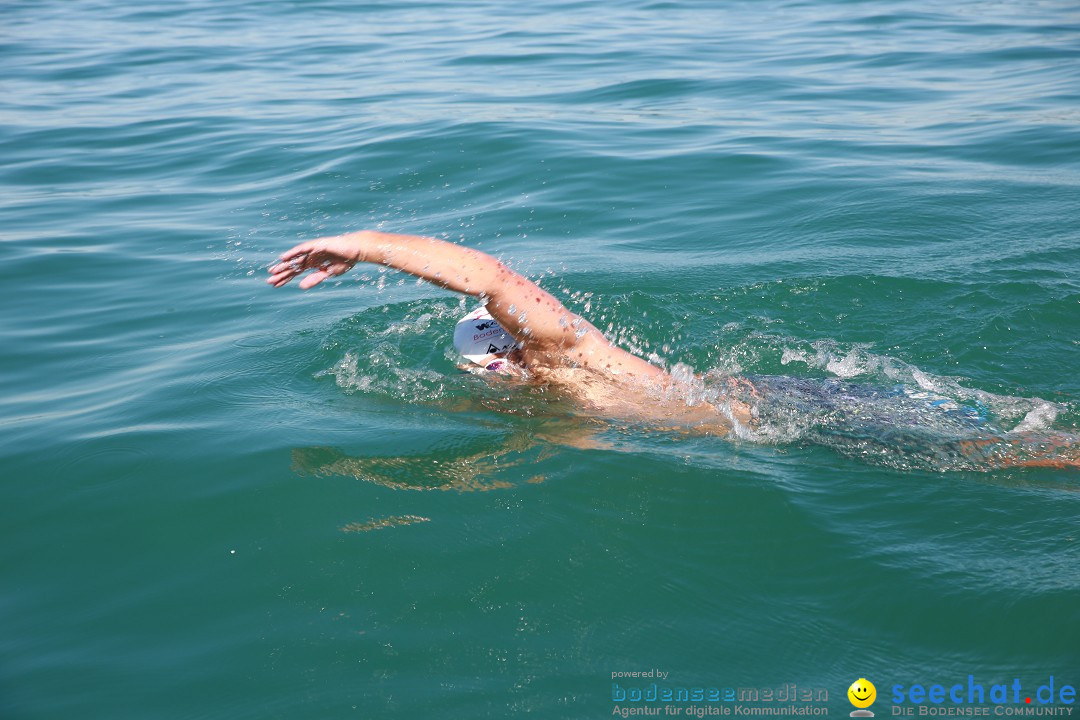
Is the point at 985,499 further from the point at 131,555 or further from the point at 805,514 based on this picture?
the point at 131,555

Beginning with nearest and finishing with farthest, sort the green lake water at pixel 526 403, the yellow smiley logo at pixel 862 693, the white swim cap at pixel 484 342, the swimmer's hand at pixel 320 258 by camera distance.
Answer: the yellow smiley logo at pixel 862 693
the green lake water at pixel 526 403
the swimmer's hand at pixel 320 258
the white swim cap at pixel 484 342

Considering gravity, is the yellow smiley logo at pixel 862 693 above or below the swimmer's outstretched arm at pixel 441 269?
below

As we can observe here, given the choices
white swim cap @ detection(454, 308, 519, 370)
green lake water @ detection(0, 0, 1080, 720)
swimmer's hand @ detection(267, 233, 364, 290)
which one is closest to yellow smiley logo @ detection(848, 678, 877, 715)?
Result: green lake water @ detection(0, 0, 1080, 720)

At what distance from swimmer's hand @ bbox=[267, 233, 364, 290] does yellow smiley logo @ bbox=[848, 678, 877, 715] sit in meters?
2.66

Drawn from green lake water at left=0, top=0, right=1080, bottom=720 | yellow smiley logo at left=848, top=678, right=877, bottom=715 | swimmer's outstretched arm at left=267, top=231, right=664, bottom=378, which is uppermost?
swimmer's outstretched arm at left=267, top=231, right=664, bottom=378

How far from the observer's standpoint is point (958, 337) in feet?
20.1

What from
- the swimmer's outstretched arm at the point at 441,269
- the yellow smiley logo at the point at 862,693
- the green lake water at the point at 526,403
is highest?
the swimmer's outstretched arm at the point at 441,269

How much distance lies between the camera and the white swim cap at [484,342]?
16.8ft

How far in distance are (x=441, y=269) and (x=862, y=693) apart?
2.45 meters

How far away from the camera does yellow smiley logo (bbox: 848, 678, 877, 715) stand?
10.5 ft

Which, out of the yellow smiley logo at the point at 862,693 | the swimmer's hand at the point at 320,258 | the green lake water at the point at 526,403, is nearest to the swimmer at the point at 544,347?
the swimmer's hand at the point at 320,258

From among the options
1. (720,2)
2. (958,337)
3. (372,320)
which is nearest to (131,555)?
(372,320)

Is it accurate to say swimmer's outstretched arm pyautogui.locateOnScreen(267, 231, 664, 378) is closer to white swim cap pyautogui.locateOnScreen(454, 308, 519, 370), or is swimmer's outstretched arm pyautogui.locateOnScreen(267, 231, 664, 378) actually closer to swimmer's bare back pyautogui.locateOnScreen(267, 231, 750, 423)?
swimmer's bare back pyautogui.locateOnScreen(267, 231, 750, 423)

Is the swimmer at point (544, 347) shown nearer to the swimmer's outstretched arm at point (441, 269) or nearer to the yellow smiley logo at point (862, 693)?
the swimmer's outstretched arm at point (441, 269)
